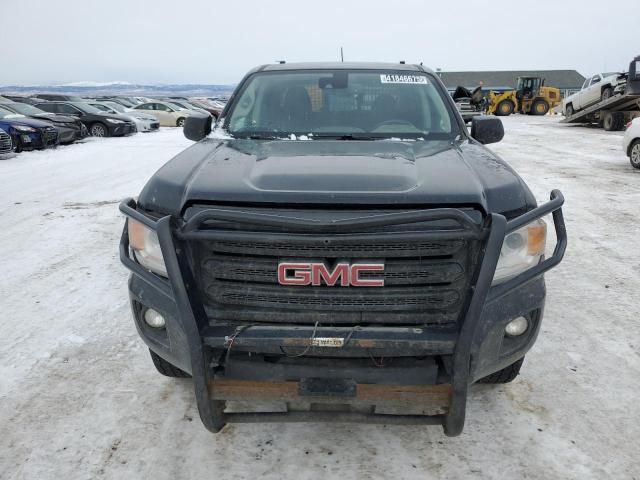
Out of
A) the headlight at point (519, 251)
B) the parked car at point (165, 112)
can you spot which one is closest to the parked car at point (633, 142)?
the headlight at point (519, 251)

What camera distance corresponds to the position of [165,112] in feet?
92.8

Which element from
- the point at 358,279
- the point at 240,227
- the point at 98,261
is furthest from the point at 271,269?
the point at 98,261

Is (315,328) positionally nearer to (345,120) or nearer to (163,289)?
(163,289)

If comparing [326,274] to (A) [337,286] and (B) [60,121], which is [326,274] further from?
(B) [60,121]

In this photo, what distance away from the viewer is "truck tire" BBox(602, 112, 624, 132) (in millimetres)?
21672

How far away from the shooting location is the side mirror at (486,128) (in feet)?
11.8

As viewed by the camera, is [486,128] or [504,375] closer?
A: [504,375]

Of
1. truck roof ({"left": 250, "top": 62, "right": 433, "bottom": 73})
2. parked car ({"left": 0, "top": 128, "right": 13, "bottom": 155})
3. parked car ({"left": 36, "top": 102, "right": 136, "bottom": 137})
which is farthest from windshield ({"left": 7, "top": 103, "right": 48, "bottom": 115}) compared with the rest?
truck roof ({"left": 250, "top": 62, "right": 433, "bottom": 73})

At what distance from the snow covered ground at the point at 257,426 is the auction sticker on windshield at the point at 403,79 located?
77.2 inches

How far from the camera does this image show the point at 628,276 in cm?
482

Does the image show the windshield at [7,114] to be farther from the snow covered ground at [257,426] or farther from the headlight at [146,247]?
the headlight at [146,247]

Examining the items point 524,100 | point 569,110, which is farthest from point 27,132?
point 524,100

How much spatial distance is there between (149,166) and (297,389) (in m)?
10.5

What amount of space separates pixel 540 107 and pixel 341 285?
3835 centimetres
